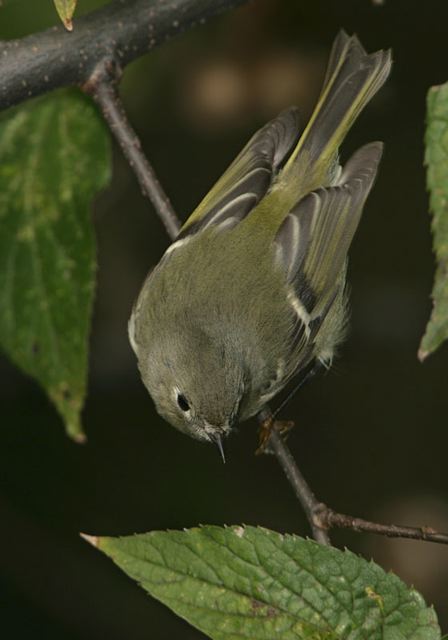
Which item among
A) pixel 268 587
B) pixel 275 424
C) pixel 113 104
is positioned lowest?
pixel 268 587

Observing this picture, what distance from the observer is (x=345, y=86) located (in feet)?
12.7

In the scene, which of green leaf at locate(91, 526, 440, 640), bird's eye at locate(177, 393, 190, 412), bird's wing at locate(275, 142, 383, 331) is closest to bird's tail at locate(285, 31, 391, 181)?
bird's wing at locate(275, 142, 383, 331)

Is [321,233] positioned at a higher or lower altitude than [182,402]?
higher

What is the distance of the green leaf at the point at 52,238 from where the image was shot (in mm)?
3559

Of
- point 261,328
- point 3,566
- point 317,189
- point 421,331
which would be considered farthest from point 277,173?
point 3,566

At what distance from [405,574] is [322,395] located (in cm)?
97

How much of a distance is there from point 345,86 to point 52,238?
1.11 metres

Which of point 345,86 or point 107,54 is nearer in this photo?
point 107,54

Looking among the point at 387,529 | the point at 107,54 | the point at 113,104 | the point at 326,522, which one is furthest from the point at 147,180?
the point at 387,529

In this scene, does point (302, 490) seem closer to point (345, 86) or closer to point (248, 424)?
point (345, 86)

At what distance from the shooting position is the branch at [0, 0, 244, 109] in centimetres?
310

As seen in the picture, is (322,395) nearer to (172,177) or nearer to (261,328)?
(172,177)

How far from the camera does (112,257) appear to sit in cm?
578

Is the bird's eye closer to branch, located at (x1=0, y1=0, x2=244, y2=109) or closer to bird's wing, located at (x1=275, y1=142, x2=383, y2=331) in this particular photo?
bird's wing, located at (x1=275, y1=142, x2=383, y2=331)
